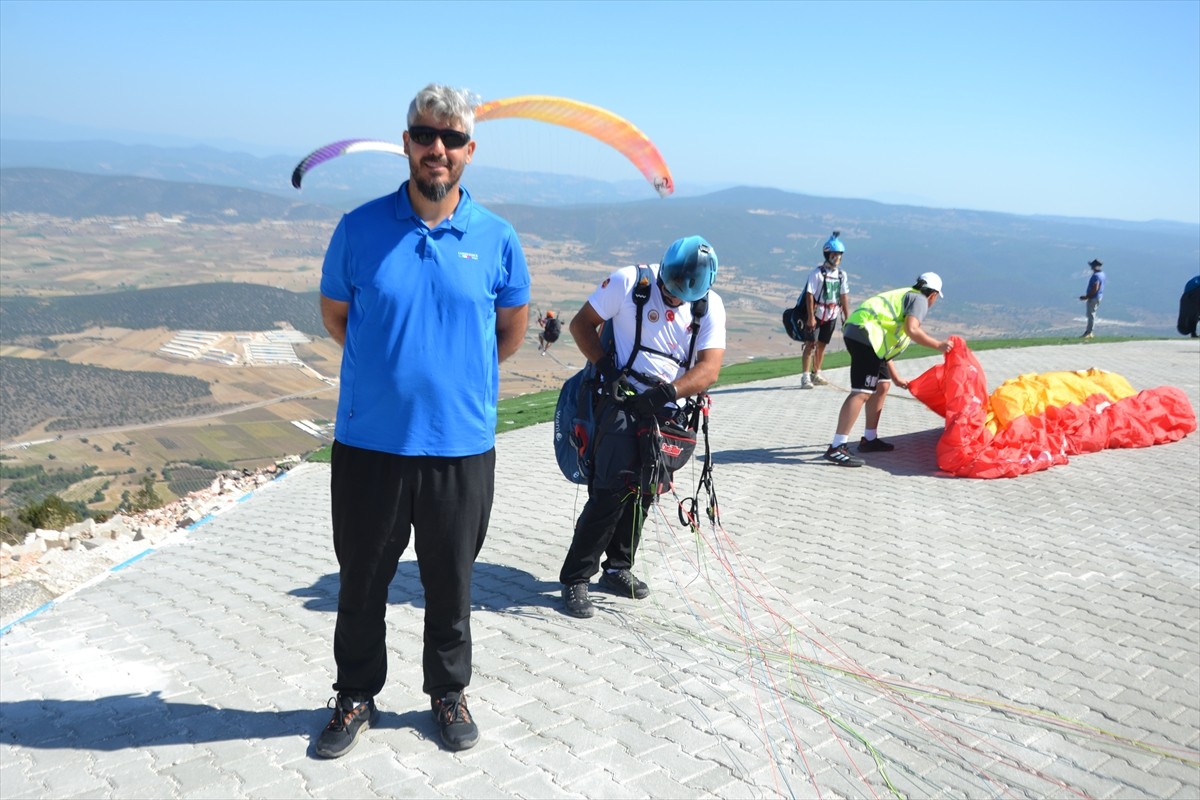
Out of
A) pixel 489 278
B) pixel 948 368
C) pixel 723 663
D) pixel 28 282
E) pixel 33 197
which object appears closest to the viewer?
pixel 489 278

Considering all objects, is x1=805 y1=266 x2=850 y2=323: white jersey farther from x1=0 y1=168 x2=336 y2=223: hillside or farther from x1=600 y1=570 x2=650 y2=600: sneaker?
x1=0 y1=168 x2=336 y2=223: hillside

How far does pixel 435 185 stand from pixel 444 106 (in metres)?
0.25

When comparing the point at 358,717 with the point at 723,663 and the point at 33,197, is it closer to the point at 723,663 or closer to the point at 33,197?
the point at 723,663

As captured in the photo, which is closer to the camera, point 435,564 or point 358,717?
point 435,564

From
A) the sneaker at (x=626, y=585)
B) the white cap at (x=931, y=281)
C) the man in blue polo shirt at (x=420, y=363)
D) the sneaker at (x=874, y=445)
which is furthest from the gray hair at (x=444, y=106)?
the sneaker at (x=874, y=445)

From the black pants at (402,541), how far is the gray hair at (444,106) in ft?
3.71

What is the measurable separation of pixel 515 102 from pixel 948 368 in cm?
510

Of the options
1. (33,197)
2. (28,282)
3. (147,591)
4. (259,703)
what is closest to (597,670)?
(259,703)

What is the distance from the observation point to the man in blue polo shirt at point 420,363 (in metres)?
2.75

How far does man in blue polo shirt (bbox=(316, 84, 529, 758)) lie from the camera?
108 inches

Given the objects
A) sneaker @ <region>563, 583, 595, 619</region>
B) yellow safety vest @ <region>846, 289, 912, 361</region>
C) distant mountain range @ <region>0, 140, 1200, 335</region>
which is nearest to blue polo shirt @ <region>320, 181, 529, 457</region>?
sneaker @ <region>563, 583, 595, 619</region>

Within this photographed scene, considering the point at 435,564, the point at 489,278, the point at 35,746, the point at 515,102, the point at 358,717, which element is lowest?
the point at 35,746

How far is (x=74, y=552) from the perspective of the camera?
23.0ft

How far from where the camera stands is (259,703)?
3604mm
